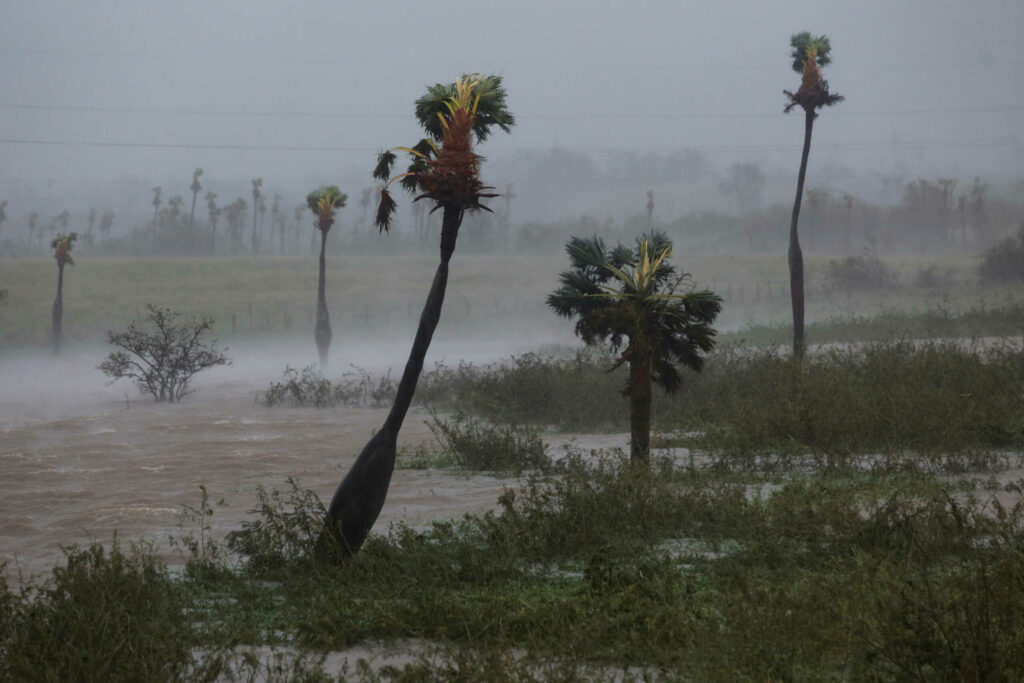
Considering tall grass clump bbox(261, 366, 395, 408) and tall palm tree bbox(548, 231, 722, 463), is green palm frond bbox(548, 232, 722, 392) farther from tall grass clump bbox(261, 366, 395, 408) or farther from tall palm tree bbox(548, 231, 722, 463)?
tall grass clump bbox(261, 366, 395, 408)

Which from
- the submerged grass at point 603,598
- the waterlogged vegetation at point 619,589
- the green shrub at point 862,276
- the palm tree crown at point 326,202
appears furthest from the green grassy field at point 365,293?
the submerged grass at point 603,598

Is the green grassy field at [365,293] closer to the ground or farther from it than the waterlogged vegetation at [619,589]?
farther from it

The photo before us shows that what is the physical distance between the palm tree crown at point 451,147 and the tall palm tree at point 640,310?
309 centimetres

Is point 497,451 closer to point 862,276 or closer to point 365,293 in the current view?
point 862,276

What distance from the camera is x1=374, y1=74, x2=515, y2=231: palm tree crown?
9141mm

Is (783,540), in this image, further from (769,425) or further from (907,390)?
(907,390)

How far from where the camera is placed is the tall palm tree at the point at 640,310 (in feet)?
39.3

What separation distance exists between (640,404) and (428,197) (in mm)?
4529

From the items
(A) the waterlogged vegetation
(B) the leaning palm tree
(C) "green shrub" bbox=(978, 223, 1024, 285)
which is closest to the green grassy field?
(C) "green shrub" bbox=(978, 223, 1024, 285)

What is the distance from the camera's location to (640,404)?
1246cm

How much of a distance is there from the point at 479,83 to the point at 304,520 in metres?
4.60

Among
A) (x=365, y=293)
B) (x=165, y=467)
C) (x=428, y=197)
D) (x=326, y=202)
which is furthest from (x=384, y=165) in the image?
(x=365, y=293)

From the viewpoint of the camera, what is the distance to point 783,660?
5316 millimetres

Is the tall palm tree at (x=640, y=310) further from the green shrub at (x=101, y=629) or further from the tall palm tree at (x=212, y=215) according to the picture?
the tall palm tree at (x=212, y=215)
